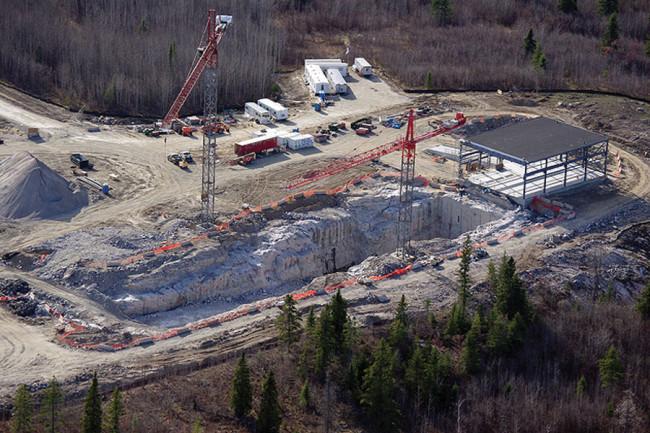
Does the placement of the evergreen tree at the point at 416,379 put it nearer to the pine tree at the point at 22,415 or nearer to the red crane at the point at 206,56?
the pine tree at the point at 22,415

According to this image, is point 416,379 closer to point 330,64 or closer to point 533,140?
point 533,140

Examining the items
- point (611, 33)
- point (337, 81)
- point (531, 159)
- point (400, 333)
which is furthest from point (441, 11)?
point (400, 333)

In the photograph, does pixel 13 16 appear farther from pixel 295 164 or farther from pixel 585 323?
pixel 585 323

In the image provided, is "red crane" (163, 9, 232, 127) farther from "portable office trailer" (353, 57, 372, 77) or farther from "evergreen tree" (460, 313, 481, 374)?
"evergreen tree" (460, 313, 481, 374)

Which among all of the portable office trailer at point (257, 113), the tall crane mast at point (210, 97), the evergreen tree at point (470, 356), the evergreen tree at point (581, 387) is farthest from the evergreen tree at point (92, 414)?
the portable office trailer at point (257, 113)

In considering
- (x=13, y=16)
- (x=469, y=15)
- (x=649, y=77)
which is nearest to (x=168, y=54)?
(x=13, y=16)

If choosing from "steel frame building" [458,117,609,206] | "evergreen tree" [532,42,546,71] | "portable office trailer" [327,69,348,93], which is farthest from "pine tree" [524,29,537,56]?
"steel frame building" [458,117,609,206]
